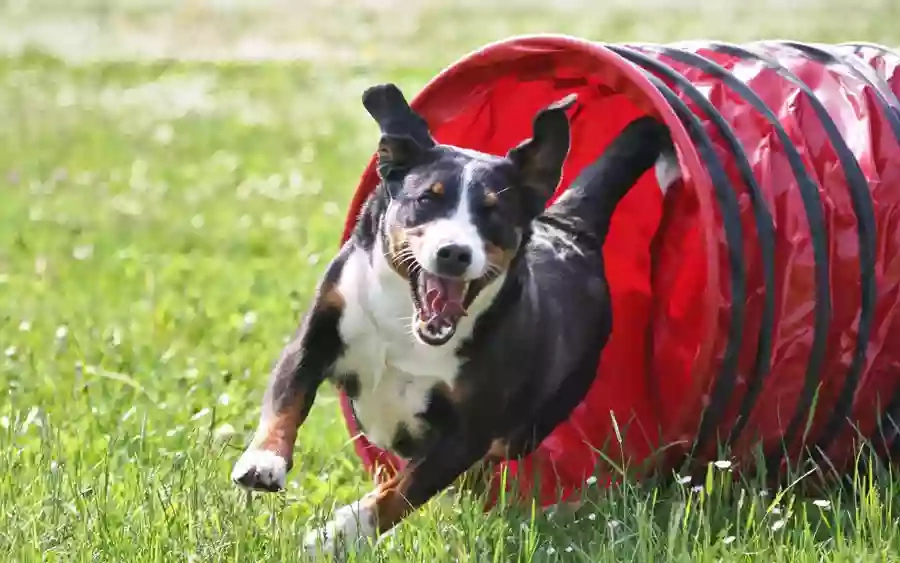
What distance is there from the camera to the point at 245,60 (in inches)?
680

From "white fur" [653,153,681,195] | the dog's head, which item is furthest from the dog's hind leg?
"white fur" [653,153,681,195]

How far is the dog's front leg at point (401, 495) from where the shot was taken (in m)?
3.83

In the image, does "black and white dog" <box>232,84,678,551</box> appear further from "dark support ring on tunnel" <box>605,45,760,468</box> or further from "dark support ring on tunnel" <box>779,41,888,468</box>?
"dark support ring on tunnel" <box>779,41,888,468</box>

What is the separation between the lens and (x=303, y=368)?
4.29m

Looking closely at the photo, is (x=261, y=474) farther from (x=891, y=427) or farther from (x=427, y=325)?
(x=891, y=427)

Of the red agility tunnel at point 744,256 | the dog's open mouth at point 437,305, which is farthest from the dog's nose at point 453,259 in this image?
the red agility tunnel at point 744,256

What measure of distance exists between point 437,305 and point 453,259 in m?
0.23

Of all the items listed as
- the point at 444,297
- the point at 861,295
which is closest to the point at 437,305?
the point at 444,297

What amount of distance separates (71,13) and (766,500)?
17247 mm

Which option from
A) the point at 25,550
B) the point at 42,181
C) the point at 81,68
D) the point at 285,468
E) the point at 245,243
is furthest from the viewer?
the point at 81,68

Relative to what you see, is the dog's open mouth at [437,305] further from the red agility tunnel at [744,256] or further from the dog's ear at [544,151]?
the red agility tunnel at [744,256]

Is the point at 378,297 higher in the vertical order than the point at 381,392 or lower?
higher

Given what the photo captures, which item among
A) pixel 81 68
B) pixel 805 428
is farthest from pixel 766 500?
pixel 81 68

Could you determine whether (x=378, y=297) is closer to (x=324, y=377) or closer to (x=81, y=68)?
(x=324, y=377)
